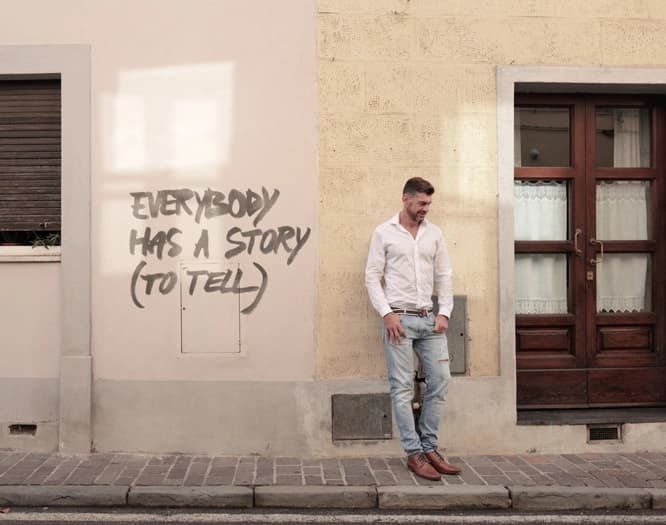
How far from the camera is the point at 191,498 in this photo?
15.4 ft

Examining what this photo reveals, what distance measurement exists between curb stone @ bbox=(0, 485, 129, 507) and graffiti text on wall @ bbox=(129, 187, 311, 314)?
62.5 inches

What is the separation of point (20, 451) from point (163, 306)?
1618 millimetres

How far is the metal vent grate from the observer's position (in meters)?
5.86

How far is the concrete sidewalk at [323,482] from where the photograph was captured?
15.4 feet

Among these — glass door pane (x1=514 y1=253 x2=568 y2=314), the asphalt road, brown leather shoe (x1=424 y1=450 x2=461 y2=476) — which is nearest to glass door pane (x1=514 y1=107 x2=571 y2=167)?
glass door pane (x1=514 y1=253 x2=568 y2=314)

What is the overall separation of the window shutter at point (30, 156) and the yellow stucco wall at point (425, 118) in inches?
89.4

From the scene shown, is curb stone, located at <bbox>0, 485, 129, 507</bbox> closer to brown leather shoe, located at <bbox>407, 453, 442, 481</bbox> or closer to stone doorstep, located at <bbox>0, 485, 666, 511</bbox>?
stone doorstep, located at <bbox>0, 485, 666, 511</bbox>

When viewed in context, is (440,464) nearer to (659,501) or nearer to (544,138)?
(659,501)

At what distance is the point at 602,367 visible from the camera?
6.20 metres

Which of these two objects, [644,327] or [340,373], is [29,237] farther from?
[644,327]

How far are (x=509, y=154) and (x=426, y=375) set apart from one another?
1.98 meters

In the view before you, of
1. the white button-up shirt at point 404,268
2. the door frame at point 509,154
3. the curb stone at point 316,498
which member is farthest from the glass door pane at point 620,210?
the curb stone at point 316,498

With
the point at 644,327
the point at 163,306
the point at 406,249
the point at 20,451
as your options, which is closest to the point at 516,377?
the point at 644,327

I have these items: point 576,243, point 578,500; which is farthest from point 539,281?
point 578,500
